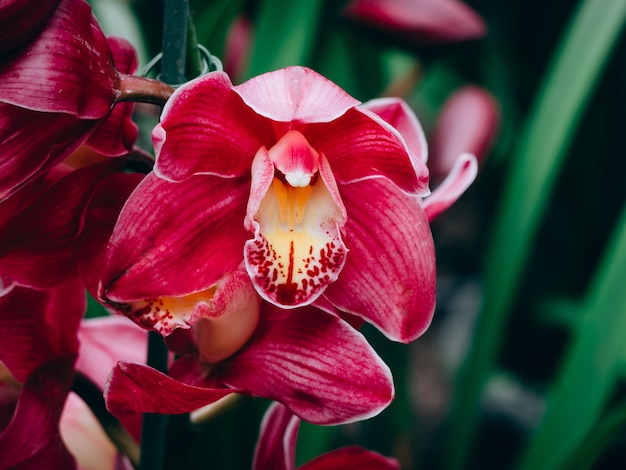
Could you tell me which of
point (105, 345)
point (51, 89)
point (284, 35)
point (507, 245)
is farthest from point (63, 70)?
point (507, 245)

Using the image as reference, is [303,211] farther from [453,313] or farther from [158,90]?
[453,313]

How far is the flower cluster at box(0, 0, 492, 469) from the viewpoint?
0.97ft

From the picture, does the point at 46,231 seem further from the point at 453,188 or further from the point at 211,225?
the point at 453,188

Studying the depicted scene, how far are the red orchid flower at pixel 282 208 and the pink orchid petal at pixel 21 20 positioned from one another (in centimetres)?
6

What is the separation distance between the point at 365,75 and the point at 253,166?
0.59m

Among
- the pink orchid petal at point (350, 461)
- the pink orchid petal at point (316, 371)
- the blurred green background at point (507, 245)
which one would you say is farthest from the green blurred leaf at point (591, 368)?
the pink orchid petal at point (316, 371)

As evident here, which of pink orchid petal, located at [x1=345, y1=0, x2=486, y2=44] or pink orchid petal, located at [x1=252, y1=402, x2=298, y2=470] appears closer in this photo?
pink orchid petal, located at [x1=252, y1=402, x2=298, y2=470]

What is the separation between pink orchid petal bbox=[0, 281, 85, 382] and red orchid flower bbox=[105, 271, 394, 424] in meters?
0.07

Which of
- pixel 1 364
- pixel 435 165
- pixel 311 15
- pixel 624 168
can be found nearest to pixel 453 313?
pixel 624 168

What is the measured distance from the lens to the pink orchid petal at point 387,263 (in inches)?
13.2

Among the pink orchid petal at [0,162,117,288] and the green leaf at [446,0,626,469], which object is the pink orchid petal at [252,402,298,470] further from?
the green leaf at [446,0,626,469]

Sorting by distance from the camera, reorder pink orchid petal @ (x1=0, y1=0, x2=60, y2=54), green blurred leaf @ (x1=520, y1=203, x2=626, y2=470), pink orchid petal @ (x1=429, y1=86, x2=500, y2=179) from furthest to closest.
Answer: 1. pink orchid petal @ (x1=429, y1=86, x2=500, y2=179)
2. green blurred leaf @ (x1=520, y1=203, x2=626, y2=470)
3. pink orchid petal @ (x1=0, y1=0, x2=60, y2=54)

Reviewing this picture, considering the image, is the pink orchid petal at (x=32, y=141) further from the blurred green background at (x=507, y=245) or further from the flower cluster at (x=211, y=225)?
the blurred green background at (x=507, y=245)

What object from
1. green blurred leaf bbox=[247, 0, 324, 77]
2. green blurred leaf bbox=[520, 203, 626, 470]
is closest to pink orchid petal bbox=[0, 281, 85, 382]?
green blurred leaf bbox=[247, 0, 324, 77]
